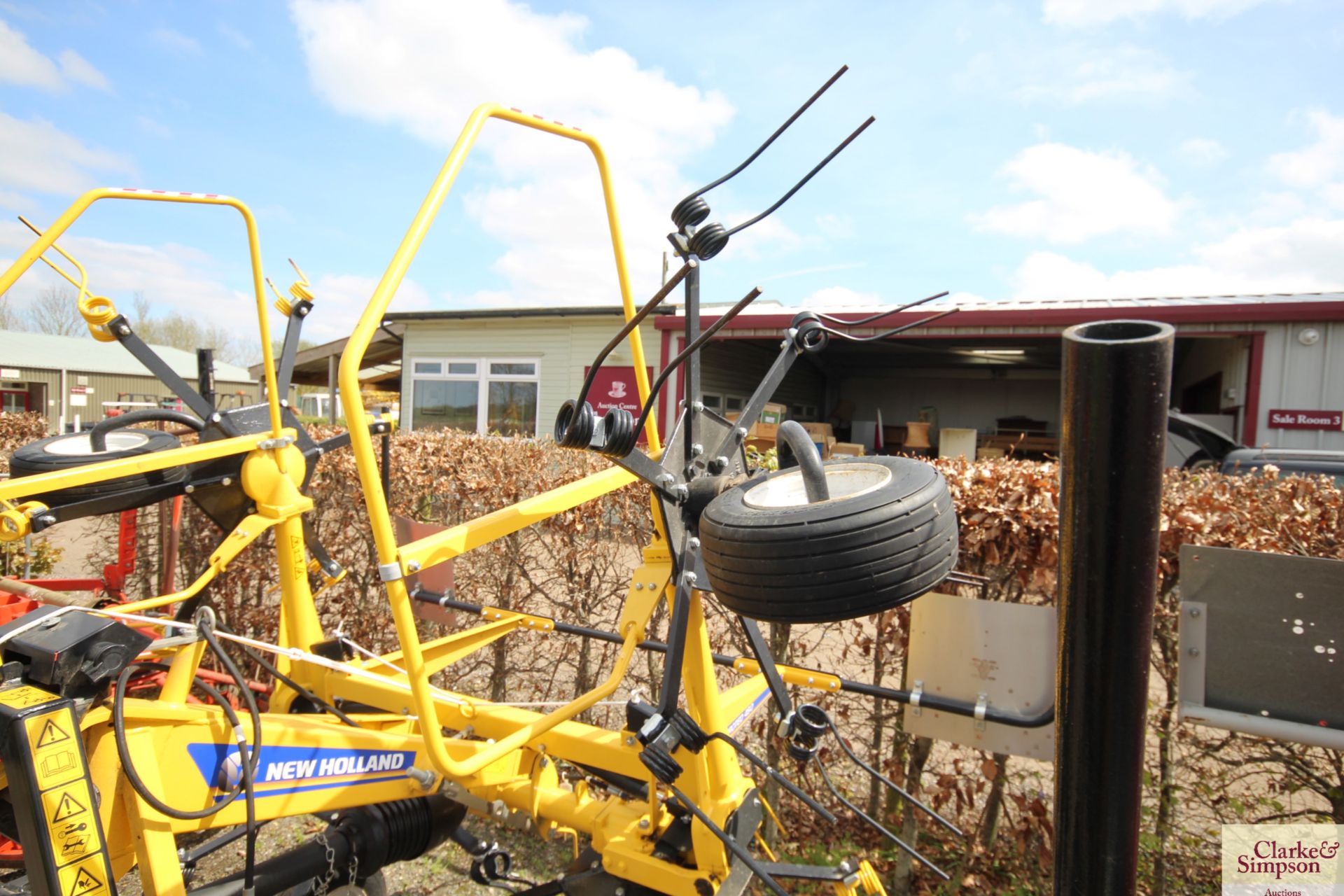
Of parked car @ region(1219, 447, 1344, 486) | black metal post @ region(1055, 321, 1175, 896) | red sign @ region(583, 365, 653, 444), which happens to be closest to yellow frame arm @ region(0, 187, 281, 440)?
black metal post @ region(1055, 321, 1175, 896)

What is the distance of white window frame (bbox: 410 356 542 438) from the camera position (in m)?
15.1

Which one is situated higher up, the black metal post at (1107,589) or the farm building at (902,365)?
the farm building at (902,365)

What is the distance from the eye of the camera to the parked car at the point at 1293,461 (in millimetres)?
6355

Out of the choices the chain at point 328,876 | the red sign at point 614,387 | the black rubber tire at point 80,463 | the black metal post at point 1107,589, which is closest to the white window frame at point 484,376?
the red sign at point 614,387

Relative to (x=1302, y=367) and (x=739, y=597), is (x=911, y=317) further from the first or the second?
(x=739, y=597)

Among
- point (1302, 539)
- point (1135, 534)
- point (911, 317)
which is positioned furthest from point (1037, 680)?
point (911, 317)

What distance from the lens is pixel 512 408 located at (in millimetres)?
15328

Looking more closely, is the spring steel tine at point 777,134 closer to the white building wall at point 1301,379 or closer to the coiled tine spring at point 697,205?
the coiled tine spring at point 697,205

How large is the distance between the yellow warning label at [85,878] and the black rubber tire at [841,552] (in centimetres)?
152

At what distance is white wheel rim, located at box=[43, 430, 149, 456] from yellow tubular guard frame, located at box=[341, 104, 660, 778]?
173cm

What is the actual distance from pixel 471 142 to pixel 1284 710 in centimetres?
241

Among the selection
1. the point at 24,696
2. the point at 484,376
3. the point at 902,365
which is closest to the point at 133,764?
the point at 24,696

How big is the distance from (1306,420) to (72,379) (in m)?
45.5

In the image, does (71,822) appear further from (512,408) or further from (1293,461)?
(512,408)
